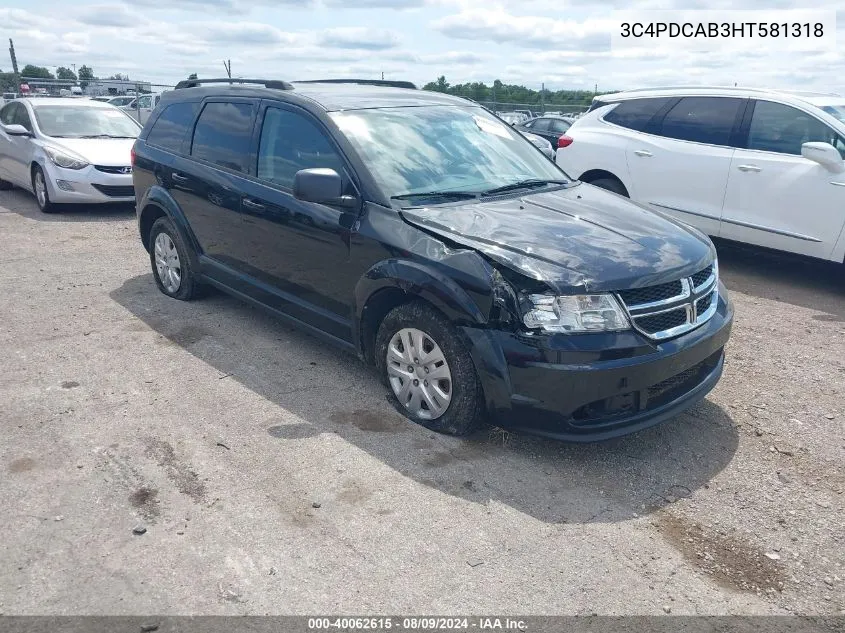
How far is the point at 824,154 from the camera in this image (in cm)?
658

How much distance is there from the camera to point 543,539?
10.5 ft

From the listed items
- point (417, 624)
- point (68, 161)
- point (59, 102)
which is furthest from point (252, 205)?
point (59, 102)

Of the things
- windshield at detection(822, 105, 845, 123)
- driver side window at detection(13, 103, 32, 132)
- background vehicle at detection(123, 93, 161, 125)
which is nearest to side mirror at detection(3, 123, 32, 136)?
driver side window at detection(13, 103, 32, 132)

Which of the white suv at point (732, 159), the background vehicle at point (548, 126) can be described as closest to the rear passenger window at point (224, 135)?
the white suv at point (732, 159)

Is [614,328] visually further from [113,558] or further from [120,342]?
[120,342]

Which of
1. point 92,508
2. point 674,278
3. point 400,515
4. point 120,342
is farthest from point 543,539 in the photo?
point 120,342

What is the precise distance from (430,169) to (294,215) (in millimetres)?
916

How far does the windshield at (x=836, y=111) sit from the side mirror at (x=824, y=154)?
0.50 meters

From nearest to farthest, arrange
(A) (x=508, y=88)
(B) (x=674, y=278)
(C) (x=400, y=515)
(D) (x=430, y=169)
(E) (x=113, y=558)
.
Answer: (E) (x=113, y=558)
(C) (x=400, y=515)
(B) (x=674, y=278)
(D) (x=430, y=169)
(A) (x=508, y=88)

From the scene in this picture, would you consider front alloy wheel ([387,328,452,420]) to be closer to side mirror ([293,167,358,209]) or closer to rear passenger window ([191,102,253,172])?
side mirror ([293,167,358,209])

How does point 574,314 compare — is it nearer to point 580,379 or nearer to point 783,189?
point 580,379

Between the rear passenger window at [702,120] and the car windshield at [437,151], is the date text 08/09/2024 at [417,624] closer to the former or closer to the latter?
the car windshield at [437,151]

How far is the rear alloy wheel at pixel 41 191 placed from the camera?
10500mm

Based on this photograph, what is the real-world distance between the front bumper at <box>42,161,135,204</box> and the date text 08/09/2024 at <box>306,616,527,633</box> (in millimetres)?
8983
